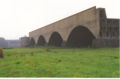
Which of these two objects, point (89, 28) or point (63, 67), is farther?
point (89, 28)

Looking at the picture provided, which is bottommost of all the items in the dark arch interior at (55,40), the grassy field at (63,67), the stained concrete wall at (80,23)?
the grassy field at (63,67)

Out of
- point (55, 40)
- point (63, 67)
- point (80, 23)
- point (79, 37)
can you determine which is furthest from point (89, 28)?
point (55, 40)

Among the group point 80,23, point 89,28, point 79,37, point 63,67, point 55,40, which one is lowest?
point 63,67

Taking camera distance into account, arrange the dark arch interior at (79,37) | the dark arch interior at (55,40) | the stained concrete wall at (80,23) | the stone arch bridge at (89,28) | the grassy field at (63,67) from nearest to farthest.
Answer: the grassy field at (63,67)
the stone arch bridge at (89,28)
the stained concrete wall at (80,23)
the dark arch interior at (79,37)
the dark arch interior at (55,40)

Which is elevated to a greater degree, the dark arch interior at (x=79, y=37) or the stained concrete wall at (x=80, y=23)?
the stained concrete wall at (x=80, y=23)

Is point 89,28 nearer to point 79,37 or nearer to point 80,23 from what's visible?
point 80,23

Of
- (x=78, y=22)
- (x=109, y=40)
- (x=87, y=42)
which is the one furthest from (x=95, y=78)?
(x=87, y=42)

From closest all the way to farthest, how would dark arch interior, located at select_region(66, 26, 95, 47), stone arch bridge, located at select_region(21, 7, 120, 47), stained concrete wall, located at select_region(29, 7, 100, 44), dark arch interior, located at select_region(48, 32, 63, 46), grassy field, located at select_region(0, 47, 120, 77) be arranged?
1. grassy field, located at select_region(0, 47, 120, 77)
2. stone arch bridge, located at select_region(21, 7, 120, 47)
3. stained concrete wall, located at select_region(29, 7, 100, 44)
4. dark arch interior, located at select_region(66, 26, 95, 47)
5. dark arch interior, located at select_region(48, 32, 63, 46)

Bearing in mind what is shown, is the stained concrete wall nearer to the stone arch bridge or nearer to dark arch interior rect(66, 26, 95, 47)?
the stone arch bridge

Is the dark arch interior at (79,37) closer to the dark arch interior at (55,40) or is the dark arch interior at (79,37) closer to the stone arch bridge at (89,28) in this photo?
the stone arch bridge at (89,28)

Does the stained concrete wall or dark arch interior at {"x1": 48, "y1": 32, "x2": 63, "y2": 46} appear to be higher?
the stained concrete wall

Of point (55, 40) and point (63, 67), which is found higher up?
point (55, 40)

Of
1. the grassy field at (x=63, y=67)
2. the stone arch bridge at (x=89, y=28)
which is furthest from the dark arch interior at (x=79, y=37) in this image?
the grassy field at (x=63, y=67)

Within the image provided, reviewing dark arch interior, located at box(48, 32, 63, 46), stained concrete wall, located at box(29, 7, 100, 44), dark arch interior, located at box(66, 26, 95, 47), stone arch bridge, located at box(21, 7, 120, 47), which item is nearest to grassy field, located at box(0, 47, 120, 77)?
stone arch bridge, located at box(21, 7, 120, 47)
